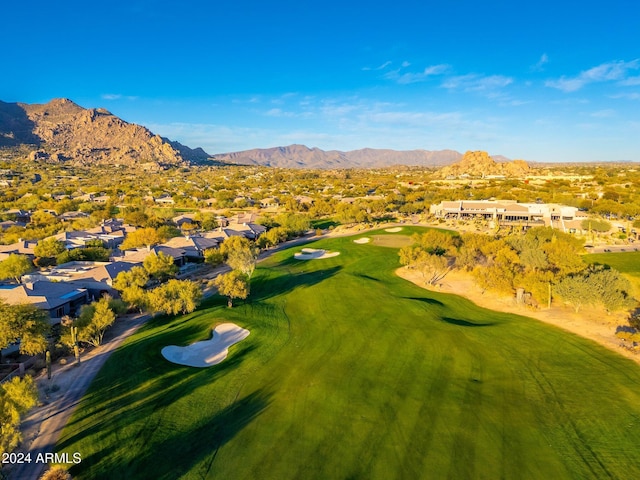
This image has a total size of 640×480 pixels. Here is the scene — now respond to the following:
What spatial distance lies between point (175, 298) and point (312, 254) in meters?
29.1

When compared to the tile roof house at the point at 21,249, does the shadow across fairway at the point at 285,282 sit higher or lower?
lower

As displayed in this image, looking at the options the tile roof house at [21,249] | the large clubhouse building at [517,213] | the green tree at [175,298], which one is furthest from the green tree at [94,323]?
the large clubhouse building at [517,213]

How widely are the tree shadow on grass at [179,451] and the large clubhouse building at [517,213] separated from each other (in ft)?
240

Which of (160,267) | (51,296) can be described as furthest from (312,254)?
(51,296)

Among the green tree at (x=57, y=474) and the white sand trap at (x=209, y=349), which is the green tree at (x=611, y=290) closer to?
the white sand trap at (x=209, y=349)

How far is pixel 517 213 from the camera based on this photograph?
276ft

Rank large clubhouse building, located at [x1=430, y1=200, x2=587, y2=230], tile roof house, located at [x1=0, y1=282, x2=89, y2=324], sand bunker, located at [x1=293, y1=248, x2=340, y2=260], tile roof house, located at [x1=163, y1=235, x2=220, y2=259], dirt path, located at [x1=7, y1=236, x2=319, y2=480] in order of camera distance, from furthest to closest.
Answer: large clubhouse building, located at [x1=430, y1=200, x2=587, y2=230] < sand bunker, located at [x1=293, y1=248, x2=340, y2=260] < tile roof house, located at [x1=163, y1=235, x2=220, y2=259] < tile roof house, located at [x1=0, y1=282, x2=89, y2=324] < dirt path, located at [x1=7, y1=236, x2=319, y2=480]

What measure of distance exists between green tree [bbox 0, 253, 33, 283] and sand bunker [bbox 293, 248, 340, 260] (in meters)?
33.5

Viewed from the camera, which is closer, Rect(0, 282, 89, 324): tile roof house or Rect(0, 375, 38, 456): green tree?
Rect(0, 375, 38, 456): green tree

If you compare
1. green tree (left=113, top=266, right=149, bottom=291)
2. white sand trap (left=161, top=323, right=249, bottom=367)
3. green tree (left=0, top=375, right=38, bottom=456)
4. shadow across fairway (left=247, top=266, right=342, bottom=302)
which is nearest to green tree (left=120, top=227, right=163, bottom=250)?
green tree (left=113, top=266, right=149, bottom=291)

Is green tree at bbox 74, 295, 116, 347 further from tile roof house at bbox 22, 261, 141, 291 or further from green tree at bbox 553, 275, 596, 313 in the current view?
green tree at bbox 553, 275, 596, 313

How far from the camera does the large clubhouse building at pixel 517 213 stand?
259 ft

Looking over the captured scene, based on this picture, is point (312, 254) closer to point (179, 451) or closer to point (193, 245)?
point (193, 245)

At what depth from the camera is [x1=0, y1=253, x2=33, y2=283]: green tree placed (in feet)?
133
